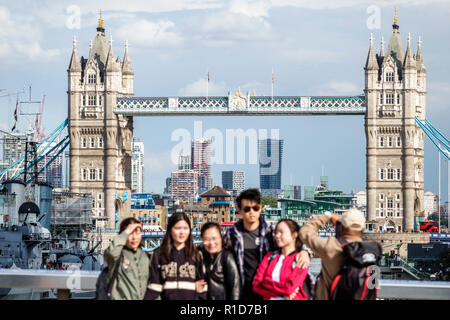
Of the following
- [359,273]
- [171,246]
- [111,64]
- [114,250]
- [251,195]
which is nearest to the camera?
[359,273]

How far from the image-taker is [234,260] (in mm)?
6832

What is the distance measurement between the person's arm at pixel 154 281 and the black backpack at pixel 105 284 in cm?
25

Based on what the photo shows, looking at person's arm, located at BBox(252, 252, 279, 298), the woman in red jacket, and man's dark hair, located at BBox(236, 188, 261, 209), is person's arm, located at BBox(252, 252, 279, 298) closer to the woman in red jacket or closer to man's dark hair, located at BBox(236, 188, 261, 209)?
the woman in red jacket

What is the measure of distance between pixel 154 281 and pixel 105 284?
0.37 metres

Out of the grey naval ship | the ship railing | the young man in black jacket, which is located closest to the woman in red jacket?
the young man in black jacket

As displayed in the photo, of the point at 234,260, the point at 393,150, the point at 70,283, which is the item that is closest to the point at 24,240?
Answer: the point at 70,283

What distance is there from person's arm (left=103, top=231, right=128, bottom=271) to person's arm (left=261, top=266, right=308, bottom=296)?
1.16 meters

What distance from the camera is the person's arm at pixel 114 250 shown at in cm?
680

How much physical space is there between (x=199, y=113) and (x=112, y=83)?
26.2 ft

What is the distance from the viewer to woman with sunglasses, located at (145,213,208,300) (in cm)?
681

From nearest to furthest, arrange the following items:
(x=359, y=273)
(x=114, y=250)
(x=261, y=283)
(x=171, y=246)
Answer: (x=359, y=273)
(x=261, y=283)
(x=114, y=250)
(x=171, y=246)

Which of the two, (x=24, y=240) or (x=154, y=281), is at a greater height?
(x=154, y=281)

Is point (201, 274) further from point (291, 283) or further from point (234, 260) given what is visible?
point (291, 283)

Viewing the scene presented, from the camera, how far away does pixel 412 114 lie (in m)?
68.7
